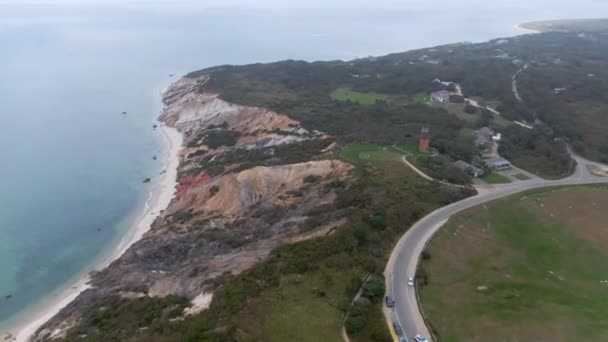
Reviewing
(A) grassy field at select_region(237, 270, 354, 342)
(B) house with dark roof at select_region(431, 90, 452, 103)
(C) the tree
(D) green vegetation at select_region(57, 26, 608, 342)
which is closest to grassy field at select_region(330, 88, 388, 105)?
(D) green vegetation at select_region(57, 26, 608, 342)

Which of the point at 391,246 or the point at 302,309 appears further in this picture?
the point at 391,246

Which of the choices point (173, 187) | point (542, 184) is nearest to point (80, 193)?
point (173, 187)

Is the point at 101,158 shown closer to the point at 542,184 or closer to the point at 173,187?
the point at 173,187

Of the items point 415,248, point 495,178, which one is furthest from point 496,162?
point 415,248

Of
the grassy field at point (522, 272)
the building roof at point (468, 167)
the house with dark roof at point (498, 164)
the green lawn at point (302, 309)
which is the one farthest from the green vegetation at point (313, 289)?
the house with dark roof at point (498, 164)

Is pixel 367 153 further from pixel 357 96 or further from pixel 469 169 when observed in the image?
pixel 357 96

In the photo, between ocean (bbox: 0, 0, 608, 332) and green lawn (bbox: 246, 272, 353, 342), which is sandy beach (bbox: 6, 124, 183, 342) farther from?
green lawn (bbox: 246, 272, 353, 342)
